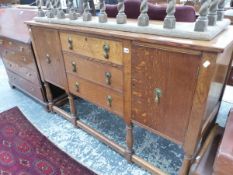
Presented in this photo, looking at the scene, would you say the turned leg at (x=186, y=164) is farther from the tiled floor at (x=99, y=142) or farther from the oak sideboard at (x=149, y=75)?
the tiled floor at (x=99, y=142)

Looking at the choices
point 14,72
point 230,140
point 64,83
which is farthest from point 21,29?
point 230,140

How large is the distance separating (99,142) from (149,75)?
97 cm

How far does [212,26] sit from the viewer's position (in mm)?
982

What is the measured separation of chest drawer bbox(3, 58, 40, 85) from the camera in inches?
83.8

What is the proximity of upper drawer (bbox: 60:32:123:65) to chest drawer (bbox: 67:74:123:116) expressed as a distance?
241 millimetres

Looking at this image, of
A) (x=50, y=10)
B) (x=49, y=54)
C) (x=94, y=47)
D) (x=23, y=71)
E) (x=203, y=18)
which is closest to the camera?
(x=203, y=18)

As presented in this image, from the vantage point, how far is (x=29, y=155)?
65.6 inches

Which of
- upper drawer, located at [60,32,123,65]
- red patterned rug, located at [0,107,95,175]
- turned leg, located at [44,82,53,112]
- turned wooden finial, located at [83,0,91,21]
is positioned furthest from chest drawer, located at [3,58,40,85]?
turned wooden finial, located at [83,0,91,21]

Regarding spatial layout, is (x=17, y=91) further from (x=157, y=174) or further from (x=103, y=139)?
(x=157, y=174)

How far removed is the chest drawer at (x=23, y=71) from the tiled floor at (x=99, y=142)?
0.37 m

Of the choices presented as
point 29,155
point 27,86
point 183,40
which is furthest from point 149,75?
point 27,86

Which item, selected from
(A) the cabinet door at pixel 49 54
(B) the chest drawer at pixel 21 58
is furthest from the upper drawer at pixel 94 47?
(B) the chest drawer at pixel 21 58

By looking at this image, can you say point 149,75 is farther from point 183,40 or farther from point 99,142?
point 99,142

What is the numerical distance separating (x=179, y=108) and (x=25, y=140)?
151 cm
